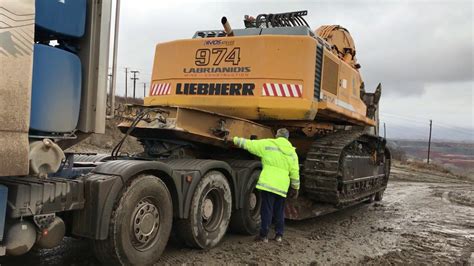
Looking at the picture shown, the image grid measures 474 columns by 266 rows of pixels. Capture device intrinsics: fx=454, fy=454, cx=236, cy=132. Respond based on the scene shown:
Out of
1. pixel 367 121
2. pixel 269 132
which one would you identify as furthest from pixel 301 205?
pixel 367 121

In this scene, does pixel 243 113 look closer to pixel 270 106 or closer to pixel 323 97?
pixel 270 106

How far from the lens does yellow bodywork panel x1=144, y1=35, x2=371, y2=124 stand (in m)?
7.12

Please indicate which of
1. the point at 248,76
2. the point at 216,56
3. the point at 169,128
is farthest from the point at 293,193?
the point at 216,56

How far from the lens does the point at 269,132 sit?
25.7 feet

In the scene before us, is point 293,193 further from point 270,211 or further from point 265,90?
point 265,90

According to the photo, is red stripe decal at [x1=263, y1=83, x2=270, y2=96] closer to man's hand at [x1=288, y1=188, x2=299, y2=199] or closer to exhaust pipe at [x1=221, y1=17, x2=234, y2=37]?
exhaust pipe at [x1=221, y1=17, x2=234, y2=37]

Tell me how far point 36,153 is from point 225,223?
313cm

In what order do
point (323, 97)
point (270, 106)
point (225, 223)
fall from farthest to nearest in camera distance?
point (323, 97), point (270, 106), point (225, 223)

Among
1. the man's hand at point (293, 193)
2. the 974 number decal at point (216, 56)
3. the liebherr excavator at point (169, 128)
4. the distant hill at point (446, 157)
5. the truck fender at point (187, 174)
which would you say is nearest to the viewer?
the liebherr excavator at point (169, 128)

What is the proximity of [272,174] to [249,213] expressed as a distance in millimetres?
753

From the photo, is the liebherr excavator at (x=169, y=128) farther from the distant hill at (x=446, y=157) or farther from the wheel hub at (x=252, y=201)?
the distant hill at (x=446, y=157)

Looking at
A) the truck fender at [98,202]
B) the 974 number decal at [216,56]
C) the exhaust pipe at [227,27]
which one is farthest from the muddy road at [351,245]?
the exhaust pipe at [227,27]

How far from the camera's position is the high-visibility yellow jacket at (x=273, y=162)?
6.55 m

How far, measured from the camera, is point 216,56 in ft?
24.6
